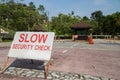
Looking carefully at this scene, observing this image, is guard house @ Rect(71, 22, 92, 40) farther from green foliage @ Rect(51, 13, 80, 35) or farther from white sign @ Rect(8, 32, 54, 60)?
white sign @ Rect(8, 32, 54, 60)

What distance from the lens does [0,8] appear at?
48438mm

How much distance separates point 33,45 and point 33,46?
5cm

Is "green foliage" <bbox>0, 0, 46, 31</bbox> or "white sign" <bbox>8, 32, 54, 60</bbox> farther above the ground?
"green foliage" <bbox>0, 0, 46, 31</bbox>

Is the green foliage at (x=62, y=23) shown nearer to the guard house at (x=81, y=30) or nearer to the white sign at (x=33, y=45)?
the guard house at (x=81, y=30)

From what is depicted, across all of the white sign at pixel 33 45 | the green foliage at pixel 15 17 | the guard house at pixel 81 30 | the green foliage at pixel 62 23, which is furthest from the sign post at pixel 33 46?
the green foliage at pixel 62 23

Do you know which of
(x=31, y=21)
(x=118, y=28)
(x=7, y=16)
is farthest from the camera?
(x=118, y=28)

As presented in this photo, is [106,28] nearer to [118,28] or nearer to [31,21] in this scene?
[118,28]

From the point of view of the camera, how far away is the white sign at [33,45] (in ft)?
26.4

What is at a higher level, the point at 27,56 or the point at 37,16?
the point at 37,16

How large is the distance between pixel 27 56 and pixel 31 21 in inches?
2100

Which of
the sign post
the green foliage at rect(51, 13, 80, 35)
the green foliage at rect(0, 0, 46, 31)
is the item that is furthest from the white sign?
the green foliage at rect(51, 13, 80, 35)

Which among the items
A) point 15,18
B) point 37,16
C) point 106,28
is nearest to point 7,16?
point 15,18

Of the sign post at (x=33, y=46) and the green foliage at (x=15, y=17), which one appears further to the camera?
the green foliage at (x=15, y=17)

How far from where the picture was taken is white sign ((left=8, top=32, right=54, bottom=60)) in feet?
26.4
